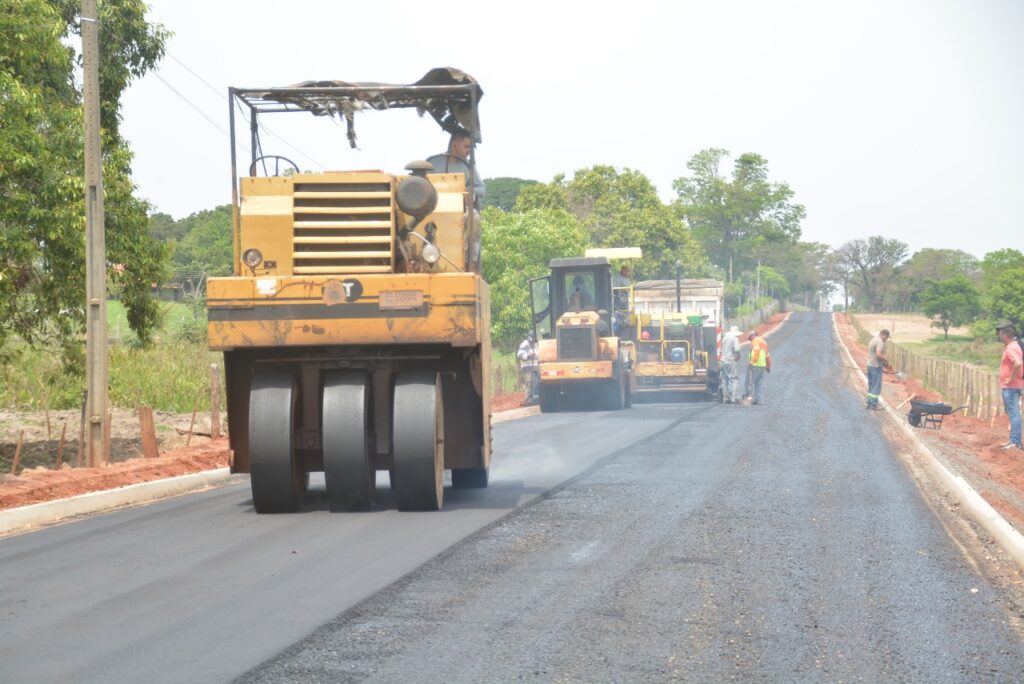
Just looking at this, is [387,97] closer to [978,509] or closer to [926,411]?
[978,509]

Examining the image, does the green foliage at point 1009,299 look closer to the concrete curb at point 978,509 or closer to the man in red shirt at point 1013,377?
the man in red shirt at point 1013,377

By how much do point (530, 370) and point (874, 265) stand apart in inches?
5153

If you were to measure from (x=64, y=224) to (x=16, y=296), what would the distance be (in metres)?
1.50

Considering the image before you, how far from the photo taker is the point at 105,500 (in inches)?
475

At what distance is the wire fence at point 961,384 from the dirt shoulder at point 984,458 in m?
0.56

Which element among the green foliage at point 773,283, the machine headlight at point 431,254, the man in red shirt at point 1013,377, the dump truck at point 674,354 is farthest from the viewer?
the green foliage at point 773,283

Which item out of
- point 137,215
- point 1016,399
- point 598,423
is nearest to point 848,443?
point 1016,399

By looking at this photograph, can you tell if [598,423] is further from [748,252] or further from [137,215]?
[748,252]

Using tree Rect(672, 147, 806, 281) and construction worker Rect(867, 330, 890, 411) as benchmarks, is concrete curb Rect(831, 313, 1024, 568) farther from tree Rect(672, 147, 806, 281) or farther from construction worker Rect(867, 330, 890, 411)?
tree Rect(672, 147, 806, 281)

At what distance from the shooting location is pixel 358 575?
7898 mm

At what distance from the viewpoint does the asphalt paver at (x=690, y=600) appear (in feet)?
18.8

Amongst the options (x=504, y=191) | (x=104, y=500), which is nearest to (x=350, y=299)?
(x=104, y=500)

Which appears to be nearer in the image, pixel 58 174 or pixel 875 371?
pixel 58 174

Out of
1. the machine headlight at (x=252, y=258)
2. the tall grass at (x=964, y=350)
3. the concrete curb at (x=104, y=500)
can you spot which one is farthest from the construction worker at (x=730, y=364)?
the tall grass at (x=964, y=350)
